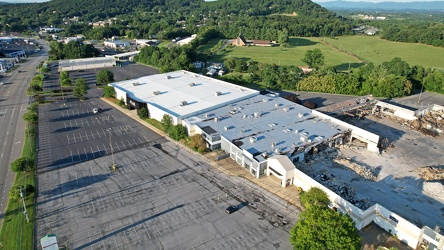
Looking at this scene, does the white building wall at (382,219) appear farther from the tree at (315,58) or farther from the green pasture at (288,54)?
the green pasture at (288,54)

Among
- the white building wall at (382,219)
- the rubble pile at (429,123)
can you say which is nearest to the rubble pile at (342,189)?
the white building wall at (382,219)

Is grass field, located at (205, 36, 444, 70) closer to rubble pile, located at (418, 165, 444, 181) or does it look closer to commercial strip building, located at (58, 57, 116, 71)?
commercial strip building, located at (58, 57, 116, 71)

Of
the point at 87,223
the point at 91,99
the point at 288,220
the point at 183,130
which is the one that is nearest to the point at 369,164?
the point at 288,220

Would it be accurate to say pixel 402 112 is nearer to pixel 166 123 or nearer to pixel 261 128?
pixel 261 128

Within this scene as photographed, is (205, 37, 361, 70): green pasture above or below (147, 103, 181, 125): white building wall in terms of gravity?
above

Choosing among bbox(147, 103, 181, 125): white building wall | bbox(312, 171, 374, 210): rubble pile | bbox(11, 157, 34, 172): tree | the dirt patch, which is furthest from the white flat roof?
the dirt patch

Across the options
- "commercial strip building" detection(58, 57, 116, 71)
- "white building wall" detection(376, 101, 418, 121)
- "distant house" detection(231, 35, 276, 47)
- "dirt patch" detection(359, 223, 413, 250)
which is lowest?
"dirt patch" detection(359, 223, 413, 250)
